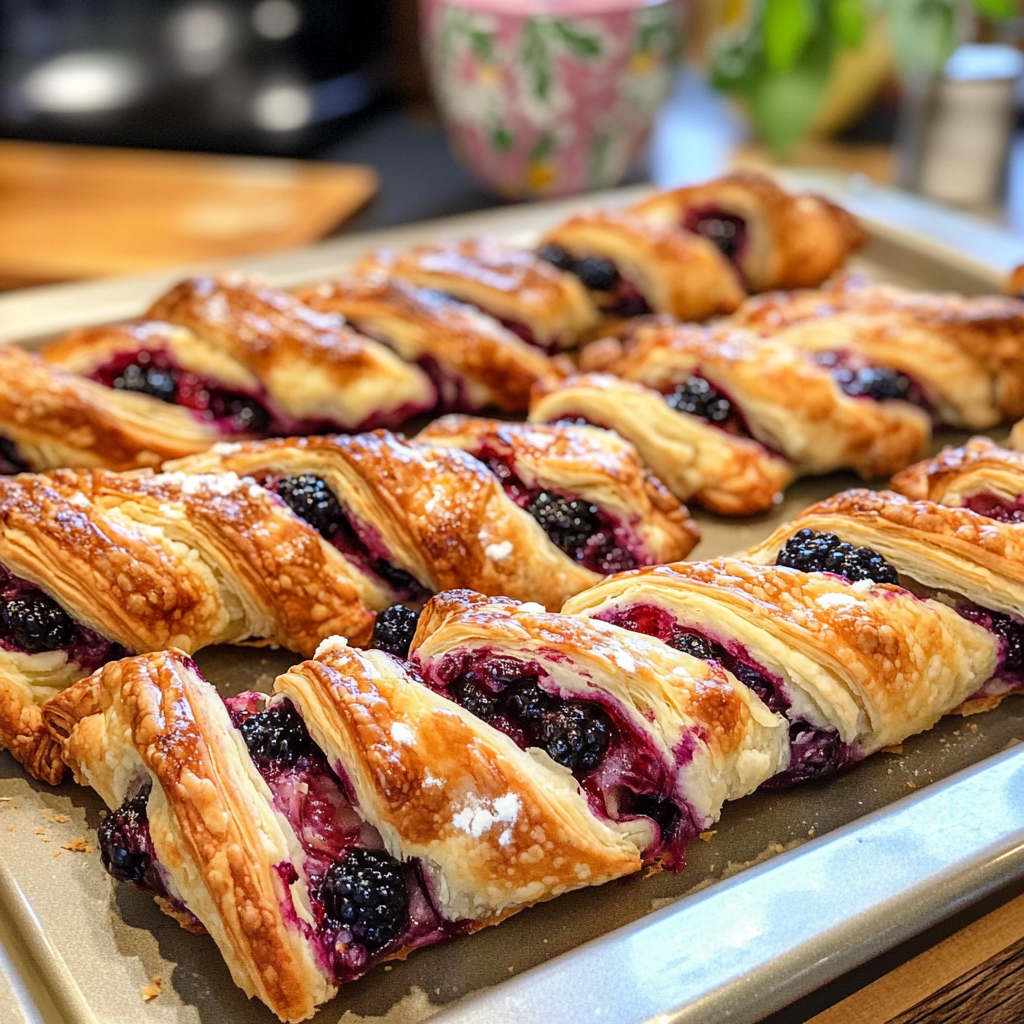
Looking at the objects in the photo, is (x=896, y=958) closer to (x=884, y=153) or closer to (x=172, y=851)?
(x=172, y=851)

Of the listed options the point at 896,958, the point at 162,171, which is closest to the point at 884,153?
the point at 162,171

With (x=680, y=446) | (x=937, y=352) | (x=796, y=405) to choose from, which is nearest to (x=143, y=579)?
(x=680, y=446)

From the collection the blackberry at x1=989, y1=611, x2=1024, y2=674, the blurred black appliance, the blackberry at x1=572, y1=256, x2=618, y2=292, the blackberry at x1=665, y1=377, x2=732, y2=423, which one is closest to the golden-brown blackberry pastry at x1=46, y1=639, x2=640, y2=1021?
the blackberry at x1=989, y1=611, x2=1024, y2=674

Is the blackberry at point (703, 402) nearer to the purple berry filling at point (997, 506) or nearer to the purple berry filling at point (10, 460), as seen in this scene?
the purple berry filling at point (997, 506)

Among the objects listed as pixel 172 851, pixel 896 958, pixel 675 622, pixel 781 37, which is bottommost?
pixel 896 958

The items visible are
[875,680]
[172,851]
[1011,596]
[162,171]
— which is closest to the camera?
[172,851]

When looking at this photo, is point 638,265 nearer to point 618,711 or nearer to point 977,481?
point 977,481

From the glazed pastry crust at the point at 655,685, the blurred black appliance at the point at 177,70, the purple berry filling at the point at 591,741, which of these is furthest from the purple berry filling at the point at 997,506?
the blurred black appliance at the point at 177,70

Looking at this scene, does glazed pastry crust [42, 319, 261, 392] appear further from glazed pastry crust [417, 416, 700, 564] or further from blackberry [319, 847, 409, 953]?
blackberry [319, 847, 409, 953]
